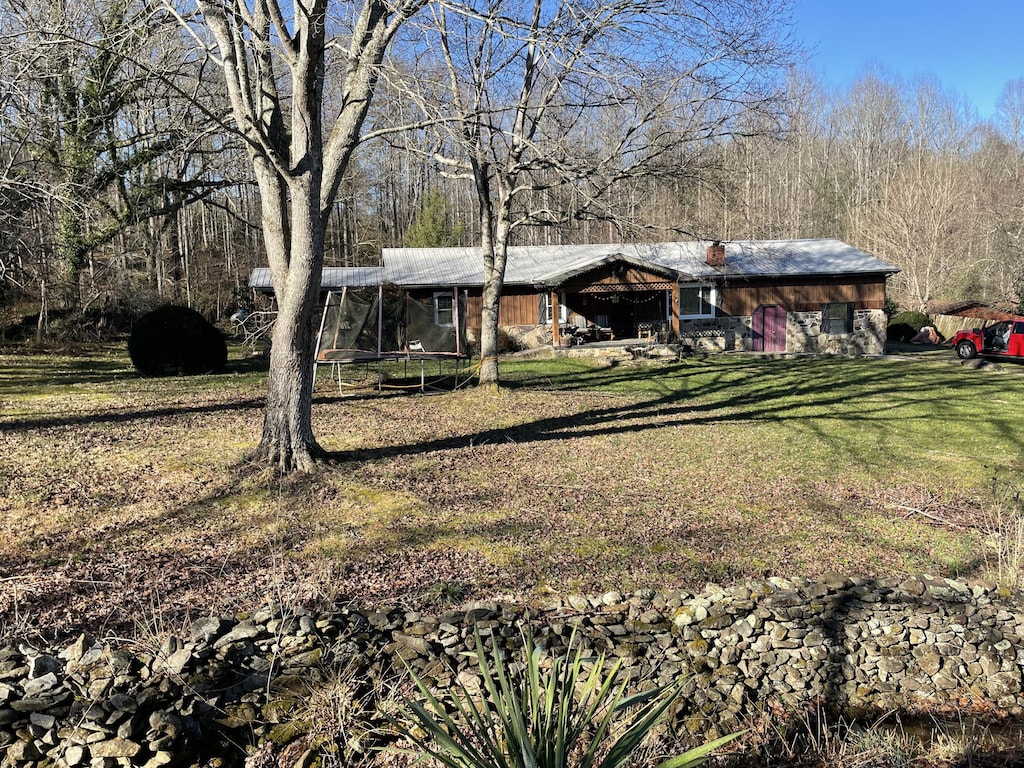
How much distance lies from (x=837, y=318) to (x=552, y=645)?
2752 centimetres

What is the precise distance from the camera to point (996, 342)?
2592 cm

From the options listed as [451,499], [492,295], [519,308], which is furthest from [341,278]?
[451,499]

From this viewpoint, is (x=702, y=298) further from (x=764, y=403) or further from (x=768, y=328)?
(x=764, y=403)

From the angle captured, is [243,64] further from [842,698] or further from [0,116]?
[842,698]

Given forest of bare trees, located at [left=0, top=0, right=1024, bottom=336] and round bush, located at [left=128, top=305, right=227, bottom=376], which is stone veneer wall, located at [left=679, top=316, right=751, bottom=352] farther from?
round bush, located at [left=128, top=305, right=227, bottom=376]

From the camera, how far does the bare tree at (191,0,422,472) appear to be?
7438mm

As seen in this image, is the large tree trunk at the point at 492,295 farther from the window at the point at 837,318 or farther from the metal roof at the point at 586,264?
the window at the point at 837,318

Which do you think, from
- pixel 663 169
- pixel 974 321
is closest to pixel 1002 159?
pixel 974 321

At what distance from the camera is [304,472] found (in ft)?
26.7

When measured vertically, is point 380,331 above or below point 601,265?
below

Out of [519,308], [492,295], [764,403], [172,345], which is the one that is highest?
[519,308]

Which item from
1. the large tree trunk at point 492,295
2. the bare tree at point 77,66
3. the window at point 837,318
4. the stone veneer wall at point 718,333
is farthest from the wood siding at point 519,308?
the bare tree at point 77,66

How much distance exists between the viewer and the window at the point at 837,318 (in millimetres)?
28641

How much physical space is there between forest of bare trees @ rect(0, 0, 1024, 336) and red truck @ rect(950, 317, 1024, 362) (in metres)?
9.12
